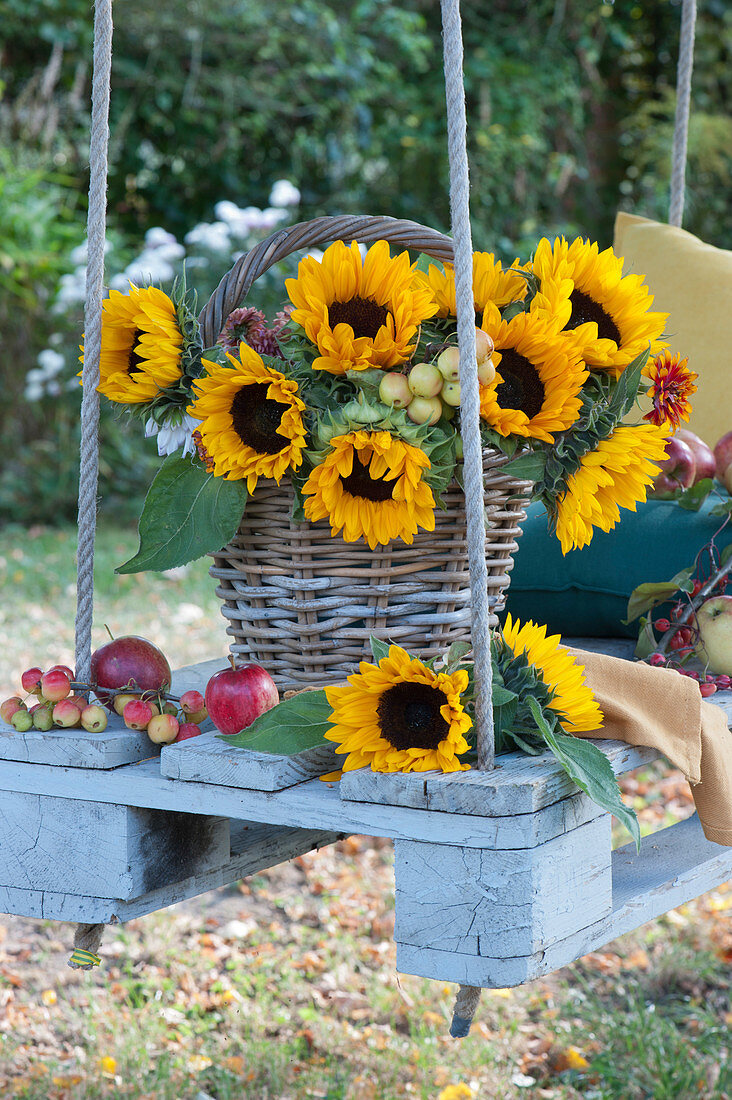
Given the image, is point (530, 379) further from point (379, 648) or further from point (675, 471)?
point (675, 471)

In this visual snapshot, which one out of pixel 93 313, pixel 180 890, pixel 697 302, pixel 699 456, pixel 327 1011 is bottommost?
pixel 327 1011

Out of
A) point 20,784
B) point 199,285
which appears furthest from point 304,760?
point 199,285

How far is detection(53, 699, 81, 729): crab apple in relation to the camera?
0.99 meters

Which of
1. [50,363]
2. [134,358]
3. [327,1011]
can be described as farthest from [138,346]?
[50,363]

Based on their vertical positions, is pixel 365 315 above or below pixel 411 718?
above

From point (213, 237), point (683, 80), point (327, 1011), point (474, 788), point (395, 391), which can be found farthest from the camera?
point (213, 237)

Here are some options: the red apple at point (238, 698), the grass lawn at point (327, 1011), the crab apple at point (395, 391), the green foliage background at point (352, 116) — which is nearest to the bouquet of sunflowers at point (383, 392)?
the crab apple at point (395, 391)

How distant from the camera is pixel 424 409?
913mm

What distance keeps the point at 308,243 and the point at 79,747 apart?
51 cm

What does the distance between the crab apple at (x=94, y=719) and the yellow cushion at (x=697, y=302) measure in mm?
1100

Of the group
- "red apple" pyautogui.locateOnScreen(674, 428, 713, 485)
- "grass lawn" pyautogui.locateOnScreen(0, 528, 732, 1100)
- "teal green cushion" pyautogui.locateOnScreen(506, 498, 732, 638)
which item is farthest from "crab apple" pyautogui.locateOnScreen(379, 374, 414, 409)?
"grass lawn" pyautogui.locateOnScreen(0, 528, 732, 1100)

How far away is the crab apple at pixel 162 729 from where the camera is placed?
0.98m

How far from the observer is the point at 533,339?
94cm

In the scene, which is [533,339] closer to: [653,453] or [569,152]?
[653,453]
